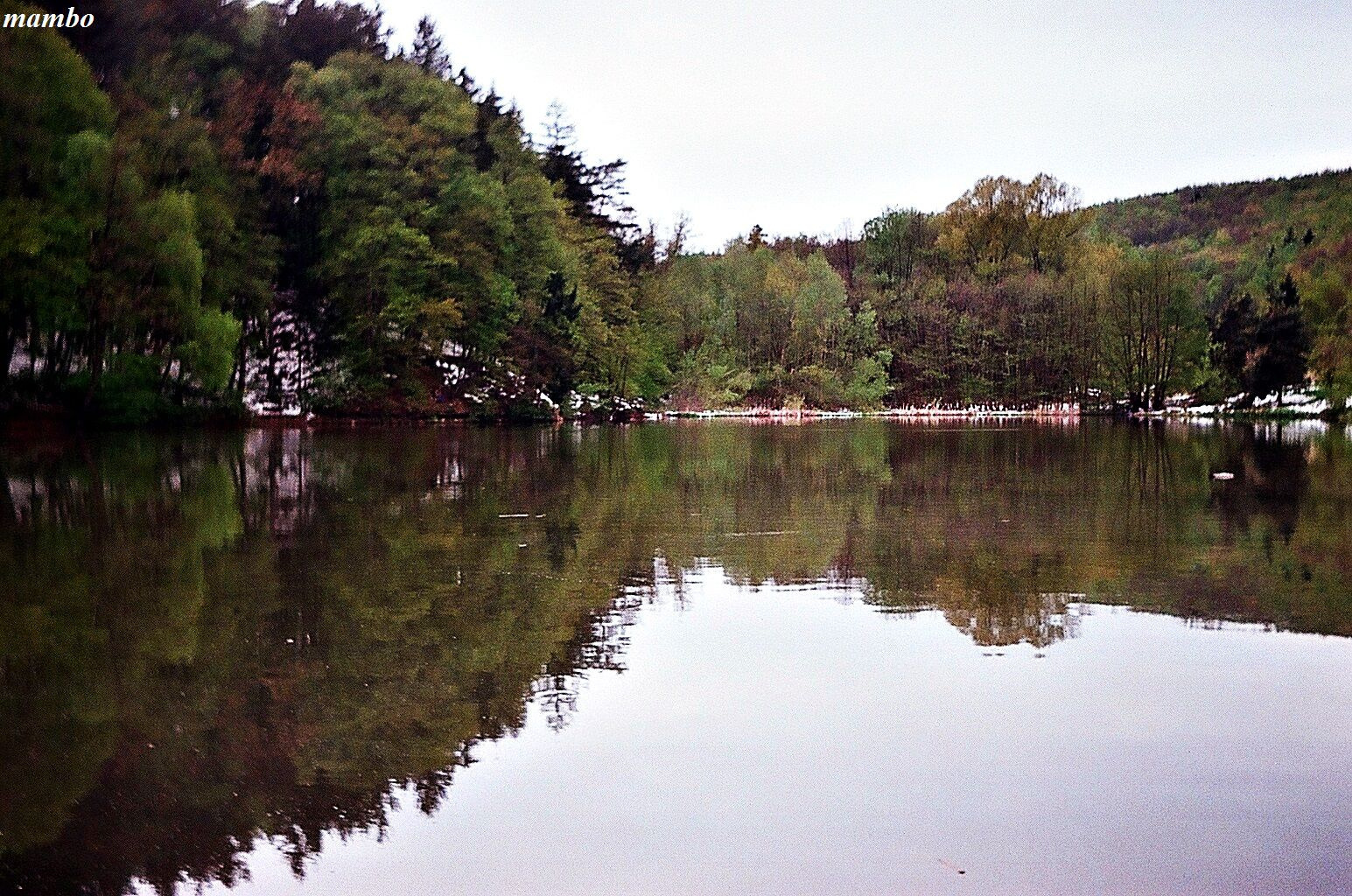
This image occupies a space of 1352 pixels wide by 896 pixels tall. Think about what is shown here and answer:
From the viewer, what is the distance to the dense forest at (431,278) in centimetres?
3669

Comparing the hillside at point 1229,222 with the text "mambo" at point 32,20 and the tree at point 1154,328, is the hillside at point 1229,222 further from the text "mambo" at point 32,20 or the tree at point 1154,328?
the text "mambo" at point 32,20

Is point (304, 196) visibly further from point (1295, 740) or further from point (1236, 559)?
point (1295, 740)

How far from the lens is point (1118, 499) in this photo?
1769cm

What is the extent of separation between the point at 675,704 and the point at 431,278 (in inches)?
1978

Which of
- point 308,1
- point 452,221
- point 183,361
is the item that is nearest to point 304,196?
point 452,221

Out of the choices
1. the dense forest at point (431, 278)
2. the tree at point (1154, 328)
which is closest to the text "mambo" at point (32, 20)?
the dense forest at point (431, 278)

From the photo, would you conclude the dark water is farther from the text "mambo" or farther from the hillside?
the hillside

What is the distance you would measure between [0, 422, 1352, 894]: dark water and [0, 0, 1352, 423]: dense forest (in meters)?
24.1

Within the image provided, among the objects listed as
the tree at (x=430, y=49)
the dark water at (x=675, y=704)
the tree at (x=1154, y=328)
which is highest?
the tree at (x=430, y=49)

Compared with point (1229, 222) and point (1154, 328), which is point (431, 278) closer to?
point (1154, 328)

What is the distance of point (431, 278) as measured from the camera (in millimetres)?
55375

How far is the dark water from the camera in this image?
459 cm

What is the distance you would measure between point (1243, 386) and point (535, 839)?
75.1 metres

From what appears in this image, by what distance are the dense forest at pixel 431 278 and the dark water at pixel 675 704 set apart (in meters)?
24.1
